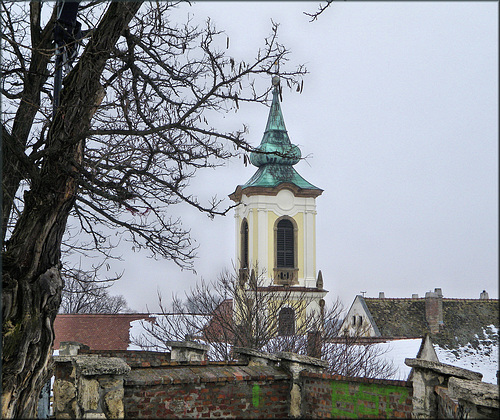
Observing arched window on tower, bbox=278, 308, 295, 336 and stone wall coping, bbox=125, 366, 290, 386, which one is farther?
arched window on tower, bbox=278, 308, 295, 336

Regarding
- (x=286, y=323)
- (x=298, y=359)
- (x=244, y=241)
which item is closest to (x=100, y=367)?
(x=298, y=359)

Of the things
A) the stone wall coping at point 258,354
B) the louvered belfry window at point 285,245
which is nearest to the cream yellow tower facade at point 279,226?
the louvered belfry window at point 285,245

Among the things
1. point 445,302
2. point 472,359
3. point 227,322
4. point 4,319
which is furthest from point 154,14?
point 445,302

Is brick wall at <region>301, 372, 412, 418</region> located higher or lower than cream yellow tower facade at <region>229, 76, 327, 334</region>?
Result: lower

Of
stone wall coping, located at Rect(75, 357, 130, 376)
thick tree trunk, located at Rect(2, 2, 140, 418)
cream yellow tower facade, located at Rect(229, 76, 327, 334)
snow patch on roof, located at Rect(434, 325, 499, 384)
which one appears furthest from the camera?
cream yellow tower facade, located at Rect(229, 76, 327, 334)

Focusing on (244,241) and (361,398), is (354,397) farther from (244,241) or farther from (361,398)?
(244,241)

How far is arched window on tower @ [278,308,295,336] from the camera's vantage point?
25000mm

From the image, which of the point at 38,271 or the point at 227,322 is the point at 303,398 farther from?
the point at 227,322

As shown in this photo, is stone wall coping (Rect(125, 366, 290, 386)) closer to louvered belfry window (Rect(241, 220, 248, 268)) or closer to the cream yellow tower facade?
the cream yellow tower facade

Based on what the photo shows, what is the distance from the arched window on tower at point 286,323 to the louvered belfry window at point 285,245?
1587cm

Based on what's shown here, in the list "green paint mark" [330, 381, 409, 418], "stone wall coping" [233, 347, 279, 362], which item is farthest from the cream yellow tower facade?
"green paint mark" [330, 381, 409, 418]

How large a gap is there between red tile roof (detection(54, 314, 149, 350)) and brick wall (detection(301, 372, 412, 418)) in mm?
24754

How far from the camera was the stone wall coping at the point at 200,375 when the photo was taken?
7.64 metres

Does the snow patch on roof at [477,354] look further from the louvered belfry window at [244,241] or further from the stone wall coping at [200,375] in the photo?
the stone wall coping at [200,375]
